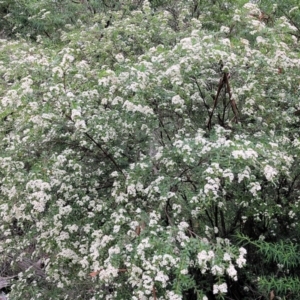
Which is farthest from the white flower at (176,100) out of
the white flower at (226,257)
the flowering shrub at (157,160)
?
the white flower at (226,257)

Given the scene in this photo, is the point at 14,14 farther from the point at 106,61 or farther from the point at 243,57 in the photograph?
the point at 243,57

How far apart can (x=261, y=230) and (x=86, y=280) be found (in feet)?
4.99

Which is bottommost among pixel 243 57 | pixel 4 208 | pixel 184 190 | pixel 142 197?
pixel 4 208

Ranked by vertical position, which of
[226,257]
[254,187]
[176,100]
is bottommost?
[226,257]

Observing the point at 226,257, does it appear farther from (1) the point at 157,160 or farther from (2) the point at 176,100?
(2) the point at 176,100

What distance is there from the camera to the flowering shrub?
2688 mm

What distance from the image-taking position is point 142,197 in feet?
10.2

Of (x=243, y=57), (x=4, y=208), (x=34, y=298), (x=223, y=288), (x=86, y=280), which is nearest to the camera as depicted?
(x=223, y=288)

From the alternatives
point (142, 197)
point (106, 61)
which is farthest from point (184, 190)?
point (106, 61)

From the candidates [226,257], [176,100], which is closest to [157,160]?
[176,100]

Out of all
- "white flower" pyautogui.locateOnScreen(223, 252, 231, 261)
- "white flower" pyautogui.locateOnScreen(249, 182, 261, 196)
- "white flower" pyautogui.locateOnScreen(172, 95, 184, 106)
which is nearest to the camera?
"white flower" pyautogui.locateOnScreen(223, 252, 231, 261)

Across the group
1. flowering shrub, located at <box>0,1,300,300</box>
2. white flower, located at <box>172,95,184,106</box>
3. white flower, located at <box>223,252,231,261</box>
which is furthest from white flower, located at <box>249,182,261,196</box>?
white flower, located at <box>172,95,184,106</box>

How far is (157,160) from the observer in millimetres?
3008

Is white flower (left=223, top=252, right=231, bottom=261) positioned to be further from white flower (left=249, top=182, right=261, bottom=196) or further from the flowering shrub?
white flower (left=249, top=182, right=261, bottom=196)
